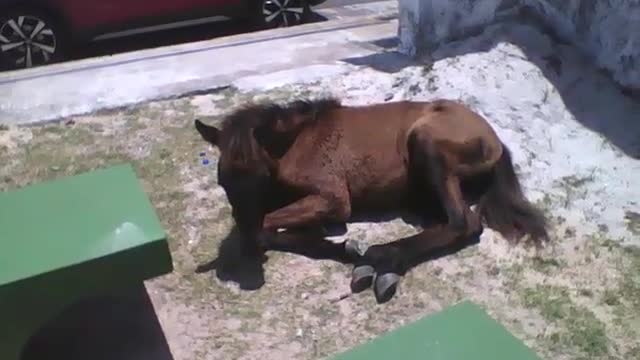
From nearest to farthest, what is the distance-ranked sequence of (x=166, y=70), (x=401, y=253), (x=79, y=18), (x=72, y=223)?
(x=72, y=223) < (x=401, y=253) < (x=166, y=70) < (x=79, y=18)

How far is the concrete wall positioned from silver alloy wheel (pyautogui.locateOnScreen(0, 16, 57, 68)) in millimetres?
3444

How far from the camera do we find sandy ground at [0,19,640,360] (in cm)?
348

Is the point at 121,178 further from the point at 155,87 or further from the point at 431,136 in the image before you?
the point at 155,87

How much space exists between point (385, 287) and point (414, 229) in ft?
1.93

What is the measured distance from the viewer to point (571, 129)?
16.2 feet

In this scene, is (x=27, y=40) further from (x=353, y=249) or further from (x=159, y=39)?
(x=353, y=249)

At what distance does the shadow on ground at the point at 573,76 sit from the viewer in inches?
194

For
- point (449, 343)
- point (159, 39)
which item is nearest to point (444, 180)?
point (449, 343)

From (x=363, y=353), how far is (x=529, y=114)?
9.86 feet

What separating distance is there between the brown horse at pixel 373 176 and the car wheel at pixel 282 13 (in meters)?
4.37

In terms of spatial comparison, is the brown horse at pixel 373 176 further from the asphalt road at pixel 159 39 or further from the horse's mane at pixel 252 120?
the asphalt road at pixel 159 39

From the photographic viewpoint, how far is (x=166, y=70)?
590 cm

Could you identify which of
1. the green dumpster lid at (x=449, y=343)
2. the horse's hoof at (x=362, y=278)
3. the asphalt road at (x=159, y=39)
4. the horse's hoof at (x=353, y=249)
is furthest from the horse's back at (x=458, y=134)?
the asphalt road at (x=159, y=39)

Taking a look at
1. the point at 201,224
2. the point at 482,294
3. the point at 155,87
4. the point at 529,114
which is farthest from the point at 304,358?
the point at 155,87
